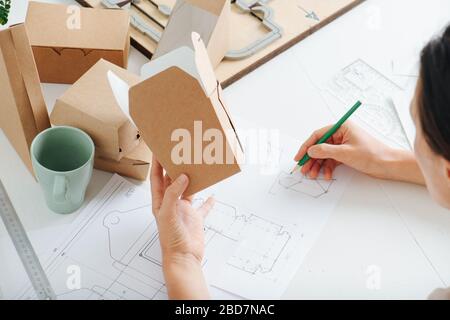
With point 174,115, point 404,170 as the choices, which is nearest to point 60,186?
point 174,115

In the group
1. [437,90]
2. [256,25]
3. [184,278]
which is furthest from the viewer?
[256,25]

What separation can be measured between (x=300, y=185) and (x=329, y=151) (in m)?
0.07

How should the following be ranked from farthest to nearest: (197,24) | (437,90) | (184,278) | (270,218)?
(197,24)
(270,218)
(184,278)
(437,90)

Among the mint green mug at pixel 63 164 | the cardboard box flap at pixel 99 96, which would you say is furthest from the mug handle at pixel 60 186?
the cardboard box flap at pixel 99 96

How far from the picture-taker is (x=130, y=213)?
0.81m

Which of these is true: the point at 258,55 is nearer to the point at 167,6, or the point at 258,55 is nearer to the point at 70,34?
the point at 167,6

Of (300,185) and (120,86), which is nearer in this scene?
(120,86)

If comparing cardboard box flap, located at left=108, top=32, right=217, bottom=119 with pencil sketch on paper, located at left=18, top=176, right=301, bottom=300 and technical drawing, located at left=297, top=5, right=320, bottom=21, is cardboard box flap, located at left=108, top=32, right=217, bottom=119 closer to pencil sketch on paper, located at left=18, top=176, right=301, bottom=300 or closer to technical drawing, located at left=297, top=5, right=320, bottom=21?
pencil sketch on paper, located at left=18, top=176, right=301, bottom=300

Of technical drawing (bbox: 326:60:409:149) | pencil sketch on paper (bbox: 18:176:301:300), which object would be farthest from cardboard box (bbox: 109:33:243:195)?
technical drawing (bbox: 326:60:409:149)

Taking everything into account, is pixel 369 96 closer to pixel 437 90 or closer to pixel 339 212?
pixel 339 212

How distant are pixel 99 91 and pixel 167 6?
0.30 metres

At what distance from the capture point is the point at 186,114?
0.67m

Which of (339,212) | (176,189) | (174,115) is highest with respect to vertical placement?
(174,115)
